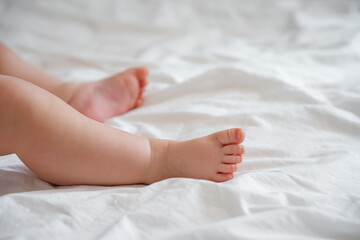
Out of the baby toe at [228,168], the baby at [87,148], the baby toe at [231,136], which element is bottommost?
the baby at [87,148]

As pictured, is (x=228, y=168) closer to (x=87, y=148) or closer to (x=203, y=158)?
(x=203, y=158)

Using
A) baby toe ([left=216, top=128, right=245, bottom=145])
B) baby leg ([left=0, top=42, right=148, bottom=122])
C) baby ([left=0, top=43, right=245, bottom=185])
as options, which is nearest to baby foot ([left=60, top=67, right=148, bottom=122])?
baby leg ([left=0, top=42, right=148, bottom=122])

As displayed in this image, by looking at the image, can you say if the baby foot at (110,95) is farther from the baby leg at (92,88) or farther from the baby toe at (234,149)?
the baby toe at (234,149)

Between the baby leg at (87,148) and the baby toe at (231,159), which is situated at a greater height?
the baby toe at (231,159)

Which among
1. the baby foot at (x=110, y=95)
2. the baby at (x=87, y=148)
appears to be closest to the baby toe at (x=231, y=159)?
the baby at (x=87, y=148)

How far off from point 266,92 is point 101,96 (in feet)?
1.31

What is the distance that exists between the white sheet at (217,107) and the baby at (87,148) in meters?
0.03

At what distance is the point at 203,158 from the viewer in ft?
2.00

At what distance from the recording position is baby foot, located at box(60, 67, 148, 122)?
818mm

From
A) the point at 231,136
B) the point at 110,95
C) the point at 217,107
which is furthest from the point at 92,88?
the point at 231,136

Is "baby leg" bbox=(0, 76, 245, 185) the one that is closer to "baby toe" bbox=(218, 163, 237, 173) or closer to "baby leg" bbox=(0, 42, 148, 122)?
"baby toe" bbox=(218, 163, 237, 173)

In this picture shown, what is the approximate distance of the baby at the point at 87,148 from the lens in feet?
1.80

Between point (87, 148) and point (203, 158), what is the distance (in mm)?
196

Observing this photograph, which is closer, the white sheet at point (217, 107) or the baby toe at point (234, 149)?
the white sheet at point (217, 107)
